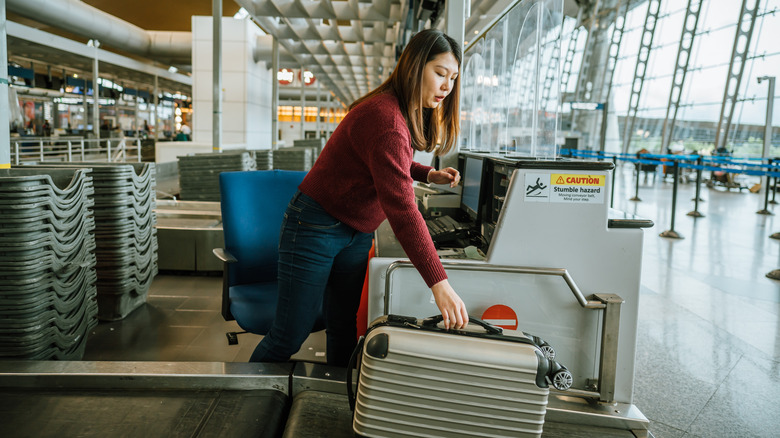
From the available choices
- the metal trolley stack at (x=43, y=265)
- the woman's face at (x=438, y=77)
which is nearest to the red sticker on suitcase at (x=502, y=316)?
the woman's face at (x=438, y=77)

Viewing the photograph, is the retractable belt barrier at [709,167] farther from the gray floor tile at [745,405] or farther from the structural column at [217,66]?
the structural column at [217,66]

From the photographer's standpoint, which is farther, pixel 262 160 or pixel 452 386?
pixel 262 160

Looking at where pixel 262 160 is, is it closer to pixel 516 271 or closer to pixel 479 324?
pixel 516 271

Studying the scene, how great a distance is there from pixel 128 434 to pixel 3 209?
135cm

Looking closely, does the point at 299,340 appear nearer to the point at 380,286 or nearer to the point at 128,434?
the point at 380,286

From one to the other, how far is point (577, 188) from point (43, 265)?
2.41 m

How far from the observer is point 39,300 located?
256 centimetres

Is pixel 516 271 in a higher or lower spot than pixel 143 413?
higher

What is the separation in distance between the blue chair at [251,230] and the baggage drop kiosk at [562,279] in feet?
2.58

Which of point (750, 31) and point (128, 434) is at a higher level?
point (750, 31)

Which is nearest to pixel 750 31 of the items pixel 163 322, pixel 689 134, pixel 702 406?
pixel 689 134

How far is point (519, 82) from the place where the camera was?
10.2ft

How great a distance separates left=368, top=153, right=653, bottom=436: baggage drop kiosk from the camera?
187cm

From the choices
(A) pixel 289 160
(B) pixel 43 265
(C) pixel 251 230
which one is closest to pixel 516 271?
(C) pixel 251 230
